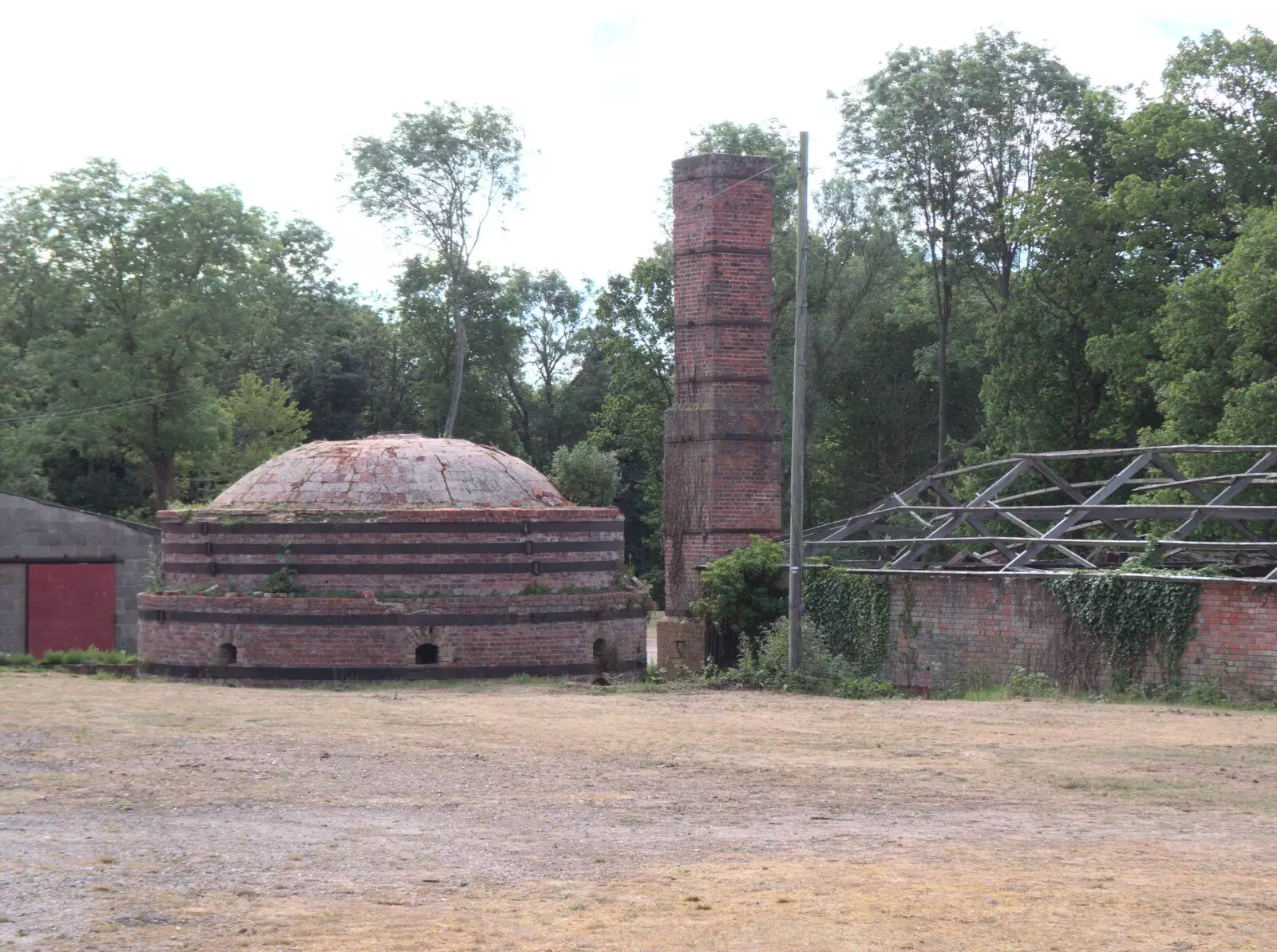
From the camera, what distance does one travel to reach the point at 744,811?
9625mm

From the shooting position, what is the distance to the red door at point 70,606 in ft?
94.1

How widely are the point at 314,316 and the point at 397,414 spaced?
7614 millimetres

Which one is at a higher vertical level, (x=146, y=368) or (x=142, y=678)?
(x=146, y=368)

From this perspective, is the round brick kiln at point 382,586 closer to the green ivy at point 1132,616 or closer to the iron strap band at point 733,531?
the iron strap band at point 733,531

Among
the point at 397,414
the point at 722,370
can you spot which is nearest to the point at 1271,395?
the point at 722,370

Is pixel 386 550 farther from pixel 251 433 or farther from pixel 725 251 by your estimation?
pixel 251 433

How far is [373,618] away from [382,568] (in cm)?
70

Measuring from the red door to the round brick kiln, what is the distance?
27.5 ft

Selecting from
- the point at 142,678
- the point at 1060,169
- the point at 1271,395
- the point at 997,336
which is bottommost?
the point at 142,678

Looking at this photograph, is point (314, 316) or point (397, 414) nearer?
point (397, 414)

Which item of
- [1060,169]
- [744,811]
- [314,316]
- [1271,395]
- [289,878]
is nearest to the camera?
[289,878]

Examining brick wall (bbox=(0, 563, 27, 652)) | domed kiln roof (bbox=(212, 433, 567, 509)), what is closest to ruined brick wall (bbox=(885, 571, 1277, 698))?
domed kiln roof (bbox=(212, 433, 567, 509))

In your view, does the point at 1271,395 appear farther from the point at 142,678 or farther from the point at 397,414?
the point at 397,414

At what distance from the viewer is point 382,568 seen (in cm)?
2005
